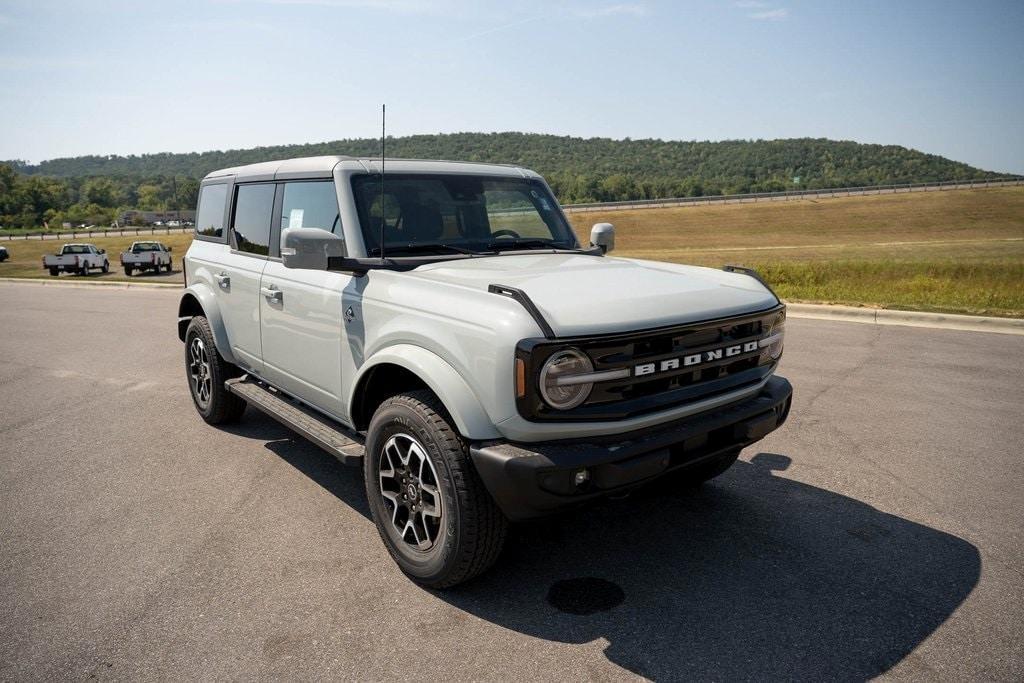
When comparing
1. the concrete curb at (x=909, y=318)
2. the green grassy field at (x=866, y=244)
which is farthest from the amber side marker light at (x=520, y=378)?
the green grassy field at (x=866, y=244)

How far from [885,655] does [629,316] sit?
65.8 inches

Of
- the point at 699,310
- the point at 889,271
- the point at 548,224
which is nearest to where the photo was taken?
the point at 699,310

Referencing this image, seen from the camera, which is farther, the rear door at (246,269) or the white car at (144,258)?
the white car at (144,258)

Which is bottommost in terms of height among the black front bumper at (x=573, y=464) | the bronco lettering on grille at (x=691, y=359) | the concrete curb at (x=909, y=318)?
the concrete curb at (x=909, y=318)

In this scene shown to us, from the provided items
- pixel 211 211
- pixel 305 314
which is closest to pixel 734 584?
pixel 305 314

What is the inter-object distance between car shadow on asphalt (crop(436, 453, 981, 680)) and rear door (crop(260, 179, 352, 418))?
1.44 m

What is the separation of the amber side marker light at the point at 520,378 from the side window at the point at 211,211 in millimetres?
3786

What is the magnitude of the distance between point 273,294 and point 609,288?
2.29 meters

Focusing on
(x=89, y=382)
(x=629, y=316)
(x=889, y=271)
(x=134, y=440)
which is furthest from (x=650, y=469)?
(x=889, y=271)

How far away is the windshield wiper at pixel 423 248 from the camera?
12.4ft

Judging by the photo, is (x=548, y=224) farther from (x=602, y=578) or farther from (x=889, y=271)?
(x=889, y=271)

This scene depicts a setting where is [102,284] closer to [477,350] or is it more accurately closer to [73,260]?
[73,260]

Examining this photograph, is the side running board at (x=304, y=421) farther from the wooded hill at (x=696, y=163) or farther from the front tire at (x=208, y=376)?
the wooded hill at (x=696, y=163)

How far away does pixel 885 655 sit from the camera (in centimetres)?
266
